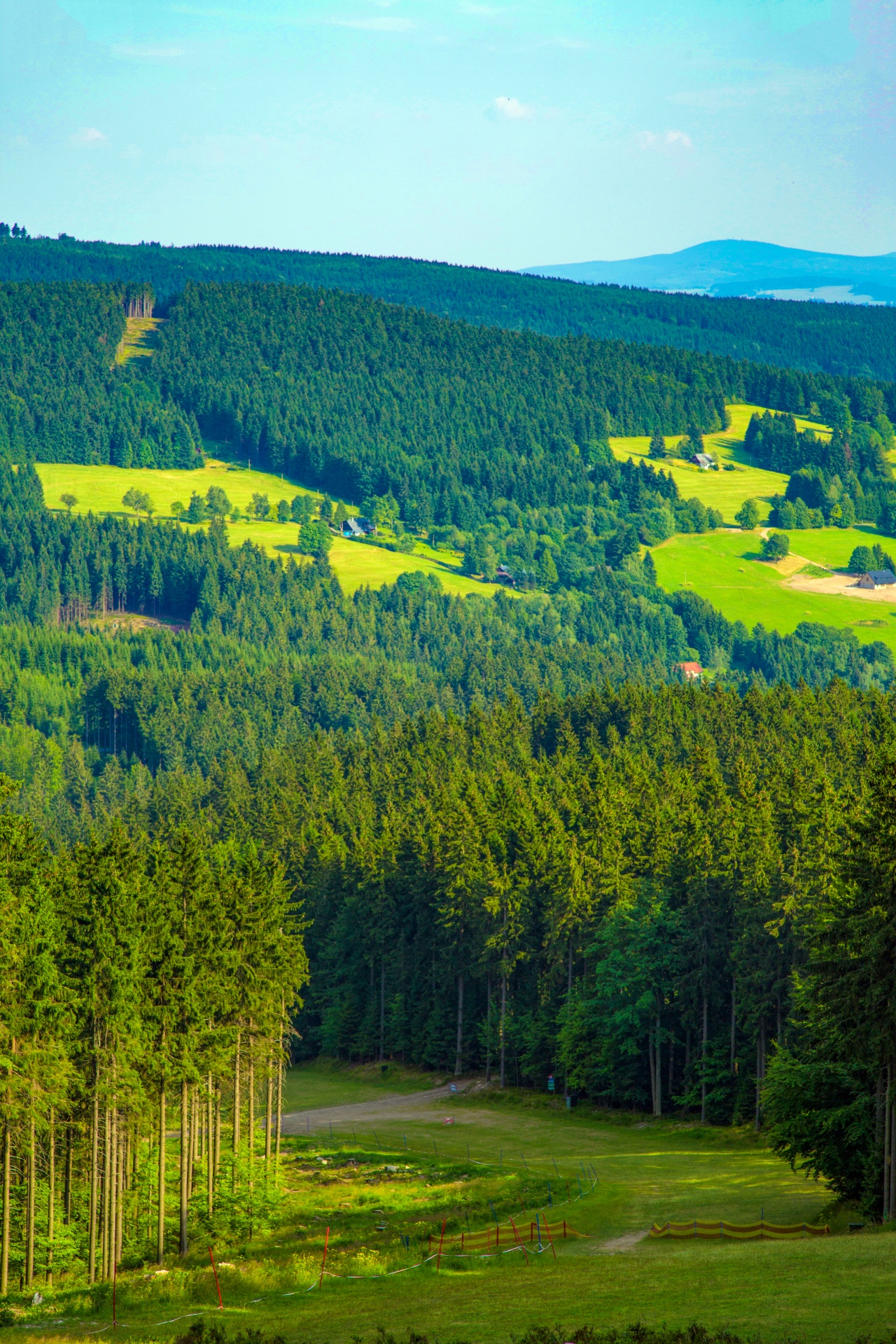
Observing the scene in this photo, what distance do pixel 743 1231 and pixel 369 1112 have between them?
4293 cm

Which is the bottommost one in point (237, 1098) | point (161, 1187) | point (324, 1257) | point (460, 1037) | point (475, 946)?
point (460, 1037)

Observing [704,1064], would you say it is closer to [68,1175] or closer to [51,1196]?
[68,1175]

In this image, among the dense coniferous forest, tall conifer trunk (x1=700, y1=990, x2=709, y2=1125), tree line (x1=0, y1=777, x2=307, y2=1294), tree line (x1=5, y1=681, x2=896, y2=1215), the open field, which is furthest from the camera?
Result: tall conifer trunk (x1=700, y1=990, x2=709, y2=1125)

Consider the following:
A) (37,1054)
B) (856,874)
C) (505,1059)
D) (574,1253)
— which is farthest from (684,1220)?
(505,1059)

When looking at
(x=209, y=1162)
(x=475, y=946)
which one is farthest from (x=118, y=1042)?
(x=475, y=946)

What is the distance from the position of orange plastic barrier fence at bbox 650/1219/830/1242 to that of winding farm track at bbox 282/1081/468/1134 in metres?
34.4

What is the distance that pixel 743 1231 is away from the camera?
4994cm

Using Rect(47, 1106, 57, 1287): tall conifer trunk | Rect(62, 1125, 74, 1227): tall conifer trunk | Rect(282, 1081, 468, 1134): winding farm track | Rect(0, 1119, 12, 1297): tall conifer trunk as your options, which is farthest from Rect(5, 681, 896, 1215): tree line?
Rect(0, 1119, 12, 1297): tall conifer trunk

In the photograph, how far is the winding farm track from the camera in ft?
280

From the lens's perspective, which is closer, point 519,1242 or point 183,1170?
point 519,1242

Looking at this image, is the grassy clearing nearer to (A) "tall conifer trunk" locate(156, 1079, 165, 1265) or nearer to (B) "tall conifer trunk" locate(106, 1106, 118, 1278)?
(A) "tall conifer trunk" locate(156, 1079, 165, 1265)

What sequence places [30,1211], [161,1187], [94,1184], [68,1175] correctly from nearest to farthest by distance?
[30,1211]
[94,1184]
[161,1187]
[68,1175]

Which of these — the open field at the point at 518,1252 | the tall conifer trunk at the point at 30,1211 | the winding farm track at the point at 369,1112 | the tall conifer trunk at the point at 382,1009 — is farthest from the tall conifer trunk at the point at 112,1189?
the tall conifer trunk at the point at 382,1009

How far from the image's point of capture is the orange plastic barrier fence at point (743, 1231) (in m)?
48.7
